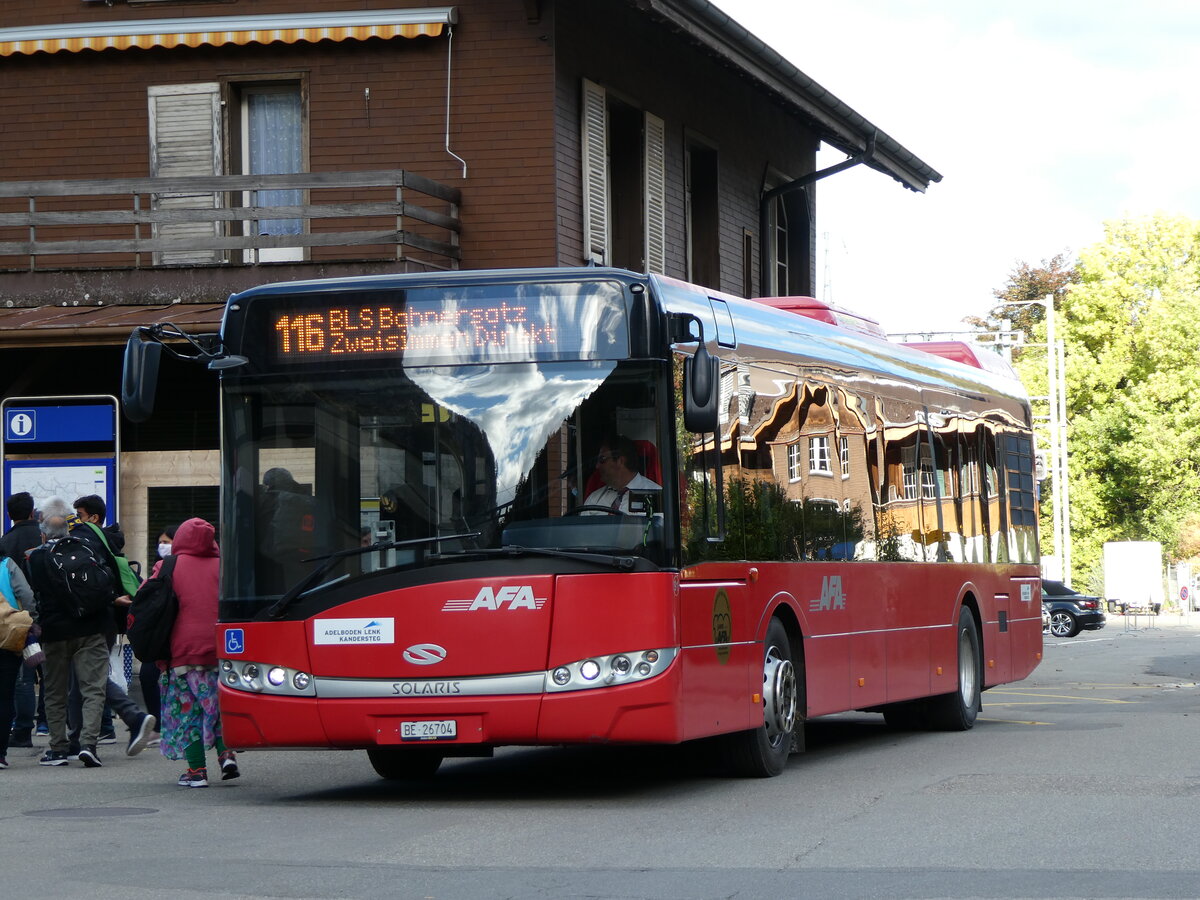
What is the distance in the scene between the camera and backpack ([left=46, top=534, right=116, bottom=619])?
47.0 ft

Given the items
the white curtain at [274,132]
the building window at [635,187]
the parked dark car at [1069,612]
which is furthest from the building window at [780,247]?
the parked dark car at [1069,612]

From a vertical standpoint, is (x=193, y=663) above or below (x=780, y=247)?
below

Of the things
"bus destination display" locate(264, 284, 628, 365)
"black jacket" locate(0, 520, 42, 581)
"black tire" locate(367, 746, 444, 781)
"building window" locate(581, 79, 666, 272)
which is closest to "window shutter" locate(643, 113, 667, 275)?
"building window" locate(581, 79, 666, 272)

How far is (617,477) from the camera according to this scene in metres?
11.0

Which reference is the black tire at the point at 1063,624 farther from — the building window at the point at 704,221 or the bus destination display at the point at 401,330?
the bus destination display at the point at 401,330

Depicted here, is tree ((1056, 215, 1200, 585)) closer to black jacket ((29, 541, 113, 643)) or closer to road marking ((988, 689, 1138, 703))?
road marking ((988, 689, 1138, 703))

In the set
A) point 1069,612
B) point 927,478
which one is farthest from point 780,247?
point 1069,612

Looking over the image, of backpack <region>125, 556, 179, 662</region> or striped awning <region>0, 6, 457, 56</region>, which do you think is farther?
striped awning <region>0, 6, 457, 56</region>

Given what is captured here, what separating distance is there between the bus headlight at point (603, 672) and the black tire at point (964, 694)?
6940 mm

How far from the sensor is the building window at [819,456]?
13.6 m

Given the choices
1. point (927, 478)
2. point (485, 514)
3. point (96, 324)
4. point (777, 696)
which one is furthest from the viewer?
point (96, 324)

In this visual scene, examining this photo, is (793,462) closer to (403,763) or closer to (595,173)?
(403,763)

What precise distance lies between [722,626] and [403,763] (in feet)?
8.50

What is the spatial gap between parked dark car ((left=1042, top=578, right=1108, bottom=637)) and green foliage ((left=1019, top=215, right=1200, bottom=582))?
52.5 feet
